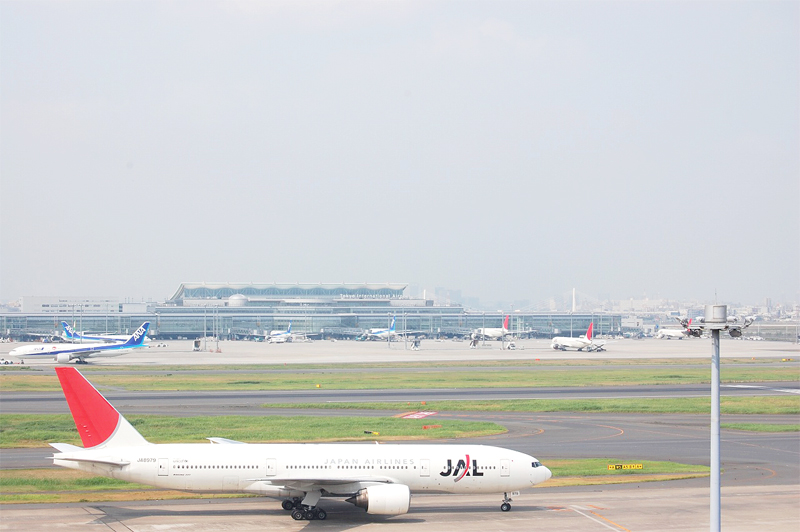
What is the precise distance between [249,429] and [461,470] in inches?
1112

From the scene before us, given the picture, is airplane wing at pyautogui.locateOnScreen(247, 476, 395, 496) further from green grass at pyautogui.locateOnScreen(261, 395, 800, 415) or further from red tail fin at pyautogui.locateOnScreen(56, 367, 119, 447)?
green grass at pyautogui.locateOnScreen(261, 395, 800, 415)

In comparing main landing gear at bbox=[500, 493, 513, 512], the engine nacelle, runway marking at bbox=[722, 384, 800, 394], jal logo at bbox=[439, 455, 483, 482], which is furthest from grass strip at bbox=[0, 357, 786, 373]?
the engine nacelle

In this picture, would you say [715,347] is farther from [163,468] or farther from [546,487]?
[163,468]

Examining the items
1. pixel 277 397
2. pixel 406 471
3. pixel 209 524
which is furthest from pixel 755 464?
pixel 277 397

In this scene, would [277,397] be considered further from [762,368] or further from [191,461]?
[762,368]

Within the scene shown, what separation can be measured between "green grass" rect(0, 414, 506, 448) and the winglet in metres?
19.4

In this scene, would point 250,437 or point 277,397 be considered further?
point 277,397

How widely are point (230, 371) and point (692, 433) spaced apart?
76885 mm

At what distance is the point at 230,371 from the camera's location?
124375mm

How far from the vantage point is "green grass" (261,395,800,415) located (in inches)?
3152

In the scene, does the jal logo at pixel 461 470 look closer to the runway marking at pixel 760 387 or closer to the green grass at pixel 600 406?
the green grass at pixel 600 406

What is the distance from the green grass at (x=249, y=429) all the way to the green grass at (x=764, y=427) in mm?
21851

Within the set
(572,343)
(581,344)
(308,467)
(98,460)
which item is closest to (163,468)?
(98,460)

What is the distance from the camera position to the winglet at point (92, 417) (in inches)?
1582
